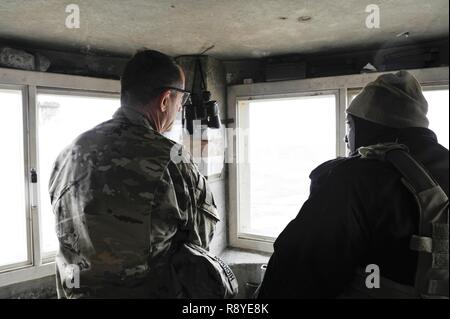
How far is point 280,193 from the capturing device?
2.25 m

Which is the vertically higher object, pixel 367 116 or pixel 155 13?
pixel 155 13

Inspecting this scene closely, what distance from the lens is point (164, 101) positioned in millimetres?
920

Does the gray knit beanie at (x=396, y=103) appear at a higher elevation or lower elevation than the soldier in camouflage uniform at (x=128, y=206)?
higher

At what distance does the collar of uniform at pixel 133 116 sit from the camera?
0.87 metres

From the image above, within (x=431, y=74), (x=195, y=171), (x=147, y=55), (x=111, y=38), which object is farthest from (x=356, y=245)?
(x=111, y=38)

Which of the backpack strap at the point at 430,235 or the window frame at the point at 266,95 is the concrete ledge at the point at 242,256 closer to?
the window frame at the point at 266,95

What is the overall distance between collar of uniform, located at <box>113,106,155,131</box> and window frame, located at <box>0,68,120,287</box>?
3.17 ft

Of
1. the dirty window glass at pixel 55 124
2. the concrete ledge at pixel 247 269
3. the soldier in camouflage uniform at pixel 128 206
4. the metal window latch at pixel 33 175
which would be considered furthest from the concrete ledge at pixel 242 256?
the soldier in camouflage uniform at pixel 128 206

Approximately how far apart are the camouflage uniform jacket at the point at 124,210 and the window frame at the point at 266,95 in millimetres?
1296

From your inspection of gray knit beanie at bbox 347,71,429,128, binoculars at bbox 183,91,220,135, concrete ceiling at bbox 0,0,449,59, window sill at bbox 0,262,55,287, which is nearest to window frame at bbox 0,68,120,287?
window sill at bbox 0,262,55,287

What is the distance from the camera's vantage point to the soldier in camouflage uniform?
2.53 feet

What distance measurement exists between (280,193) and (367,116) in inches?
60.4

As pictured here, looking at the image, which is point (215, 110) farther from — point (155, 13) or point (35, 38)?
point (35, 38)

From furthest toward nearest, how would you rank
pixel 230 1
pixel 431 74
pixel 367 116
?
1. pixel 431 74
2. pixel 230 1
3. pixel 367 116
